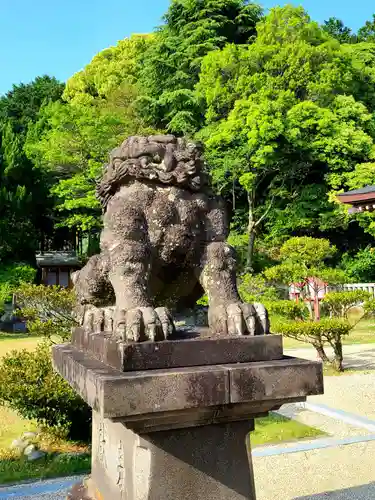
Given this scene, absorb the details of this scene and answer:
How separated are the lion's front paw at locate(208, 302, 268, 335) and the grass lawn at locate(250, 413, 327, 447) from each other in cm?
355

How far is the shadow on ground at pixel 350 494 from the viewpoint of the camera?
13.5 ft

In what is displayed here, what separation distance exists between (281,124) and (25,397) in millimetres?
16337

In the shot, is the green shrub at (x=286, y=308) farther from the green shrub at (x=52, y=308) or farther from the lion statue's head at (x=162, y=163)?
the lion statue's head at (x=162, y=163)

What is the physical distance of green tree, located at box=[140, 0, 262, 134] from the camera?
74.8 feet

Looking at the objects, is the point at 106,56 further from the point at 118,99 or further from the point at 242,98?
the point at 242,98

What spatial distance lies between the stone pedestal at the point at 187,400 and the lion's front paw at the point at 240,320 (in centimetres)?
6

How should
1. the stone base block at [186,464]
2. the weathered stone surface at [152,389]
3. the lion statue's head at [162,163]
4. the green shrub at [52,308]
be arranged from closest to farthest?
the weathered stone surface at [152,389] < the stone base block at [186,464] < the lion statue's head at [162,163] < the green shrub at [52,308]

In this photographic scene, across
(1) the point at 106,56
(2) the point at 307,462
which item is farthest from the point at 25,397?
(1) the point at 106,56

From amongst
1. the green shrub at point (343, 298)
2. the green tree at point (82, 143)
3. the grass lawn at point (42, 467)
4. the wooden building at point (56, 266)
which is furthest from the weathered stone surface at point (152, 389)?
the wooden building at point (56, 266)

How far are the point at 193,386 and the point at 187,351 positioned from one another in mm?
163

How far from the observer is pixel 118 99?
25.5m

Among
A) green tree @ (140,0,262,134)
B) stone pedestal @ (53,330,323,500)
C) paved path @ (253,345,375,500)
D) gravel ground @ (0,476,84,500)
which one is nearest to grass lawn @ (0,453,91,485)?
gravel ground @ (0,476,84,500)

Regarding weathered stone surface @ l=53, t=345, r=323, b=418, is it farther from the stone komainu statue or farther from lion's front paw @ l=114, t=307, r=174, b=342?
the stone komainu statue

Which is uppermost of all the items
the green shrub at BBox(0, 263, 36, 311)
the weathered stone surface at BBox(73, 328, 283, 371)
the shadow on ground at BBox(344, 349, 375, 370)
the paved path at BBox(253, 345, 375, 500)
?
the green shrub at BBox(0, 263, 36, 311)
